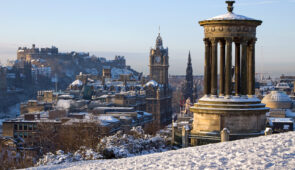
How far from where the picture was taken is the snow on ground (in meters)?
13.7

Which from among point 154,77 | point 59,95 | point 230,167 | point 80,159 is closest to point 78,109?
point 59,95

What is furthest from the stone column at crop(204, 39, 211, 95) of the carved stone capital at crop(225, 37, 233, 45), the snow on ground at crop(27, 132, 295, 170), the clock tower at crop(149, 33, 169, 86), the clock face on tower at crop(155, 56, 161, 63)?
the clock face on tower at crop(155, 56, 161, 63)

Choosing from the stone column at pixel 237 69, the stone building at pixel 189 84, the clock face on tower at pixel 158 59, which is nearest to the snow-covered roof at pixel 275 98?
the stone column at pixel 237 69

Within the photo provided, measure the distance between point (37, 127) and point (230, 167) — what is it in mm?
63334

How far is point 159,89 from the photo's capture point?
462 ft

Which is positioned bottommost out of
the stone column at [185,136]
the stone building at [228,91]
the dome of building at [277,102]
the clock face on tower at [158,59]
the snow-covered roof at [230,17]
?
the dome of building at [277,102]

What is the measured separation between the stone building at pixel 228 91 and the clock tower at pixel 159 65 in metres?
Result: 140

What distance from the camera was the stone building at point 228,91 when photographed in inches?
816

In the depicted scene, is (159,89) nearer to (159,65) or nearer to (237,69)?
(159,65)

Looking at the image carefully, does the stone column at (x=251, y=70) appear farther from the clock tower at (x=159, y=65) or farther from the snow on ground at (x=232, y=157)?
the clock tower at (x=159, y=65)

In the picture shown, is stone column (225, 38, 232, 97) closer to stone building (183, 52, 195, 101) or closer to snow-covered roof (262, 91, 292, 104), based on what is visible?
snow-covered roof (262, 91, 292, 104)

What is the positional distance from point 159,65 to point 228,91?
14259 centimetres

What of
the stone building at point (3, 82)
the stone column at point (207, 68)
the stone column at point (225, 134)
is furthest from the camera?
the stone building at point (3, 82)

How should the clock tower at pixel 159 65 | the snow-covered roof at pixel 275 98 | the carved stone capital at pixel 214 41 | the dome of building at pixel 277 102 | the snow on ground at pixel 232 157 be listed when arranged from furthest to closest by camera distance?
the clock tower at pixel 159 65, the snow-covered roof at pixel 275 98, the dome of building at pixel 277 102, the carved stone capital at pixel 214 41, the snow on ground at pixel 232 157
